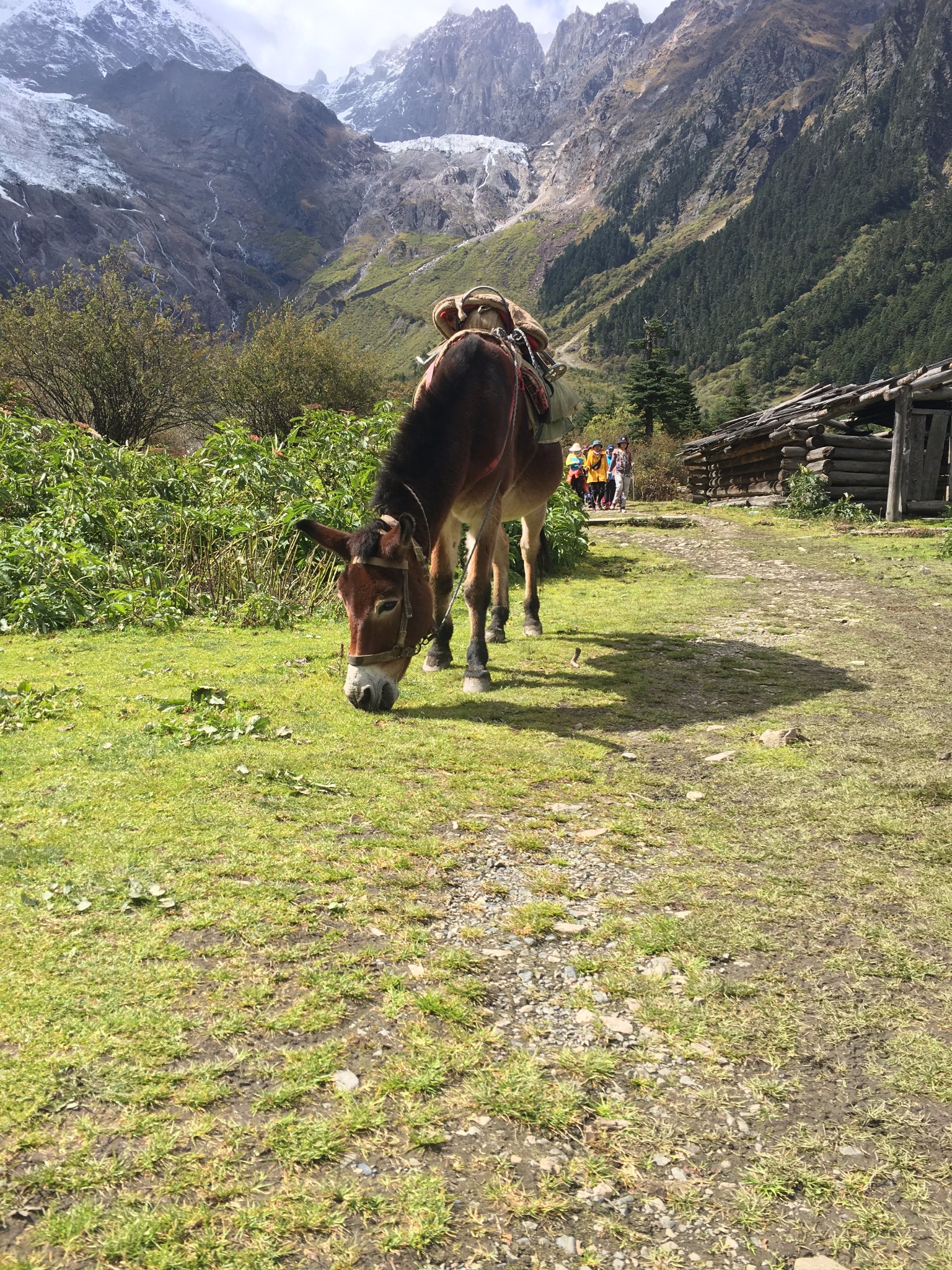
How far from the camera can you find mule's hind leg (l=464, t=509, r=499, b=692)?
5.32 metres

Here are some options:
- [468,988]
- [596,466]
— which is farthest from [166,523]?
[596,466]

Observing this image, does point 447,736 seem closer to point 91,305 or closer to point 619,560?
point 619,560

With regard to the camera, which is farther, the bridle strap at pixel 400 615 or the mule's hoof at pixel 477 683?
the mule's hoof at pixel 477 683

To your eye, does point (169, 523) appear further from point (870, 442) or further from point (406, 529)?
point (870, 442)

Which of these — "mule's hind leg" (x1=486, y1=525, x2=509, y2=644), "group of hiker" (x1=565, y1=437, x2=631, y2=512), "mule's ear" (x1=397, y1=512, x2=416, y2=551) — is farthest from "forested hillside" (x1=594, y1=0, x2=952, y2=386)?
"mule's ear" (x1=397, y1=512, x2=416, y2=551)

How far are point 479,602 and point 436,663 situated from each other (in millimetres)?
A: 679

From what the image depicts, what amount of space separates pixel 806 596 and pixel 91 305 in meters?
18.2

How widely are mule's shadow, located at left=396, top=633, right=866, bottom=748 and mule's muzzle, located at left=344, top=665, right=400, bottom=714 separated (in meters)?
0.61

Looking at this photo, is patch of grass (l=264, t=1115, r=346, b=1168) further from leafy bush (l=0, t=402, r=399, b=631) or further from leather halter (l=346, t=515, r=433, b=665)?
leafy bush (l=0, t=402, r=399, b=631)

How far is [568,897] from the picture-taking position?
2.69 meters

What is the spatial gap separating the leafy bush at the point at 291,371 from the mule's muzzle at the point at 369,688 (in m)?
27.1

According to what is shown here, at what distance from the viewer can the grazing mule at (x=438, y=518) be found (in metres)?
4.12

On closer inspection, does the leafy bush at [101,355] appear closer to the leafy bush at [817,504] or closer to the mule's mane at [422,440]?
the mule's mane at [422,440]

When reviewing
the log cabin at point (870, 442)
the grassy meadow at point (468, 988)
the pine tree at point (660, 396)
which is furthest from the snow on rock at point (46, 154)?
the grassy meadow at point (468, 988)
